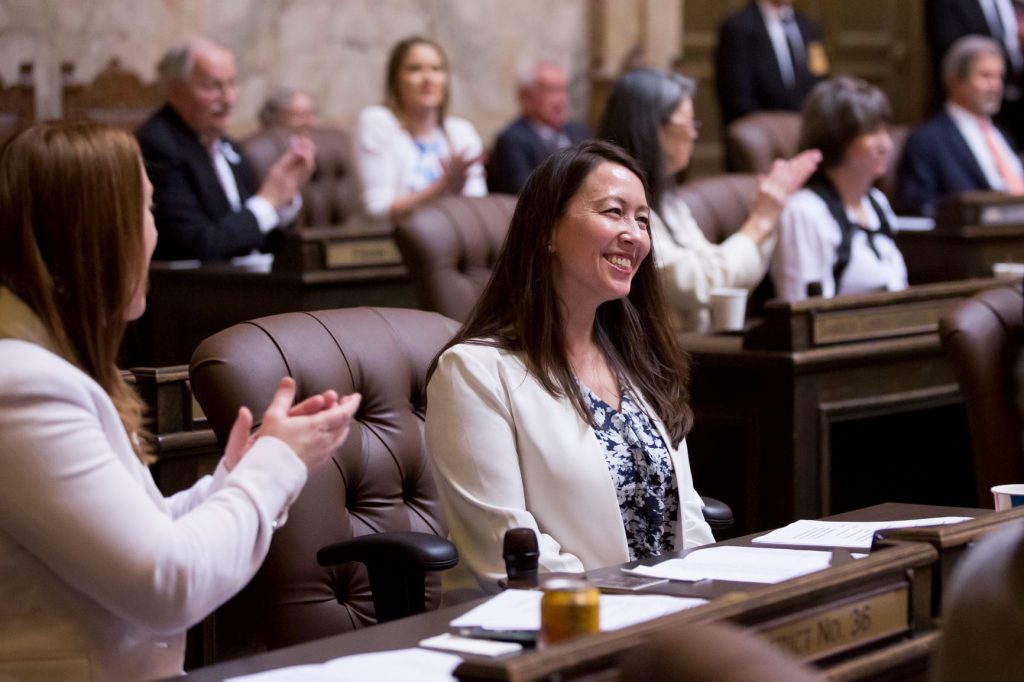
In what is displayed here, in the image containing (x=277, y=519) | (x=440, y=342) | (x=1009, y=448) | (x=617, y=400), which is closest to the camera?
(x=277, y=519)

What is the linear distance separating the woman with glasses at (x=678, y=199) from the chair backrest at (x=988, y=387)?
1101 millimetres

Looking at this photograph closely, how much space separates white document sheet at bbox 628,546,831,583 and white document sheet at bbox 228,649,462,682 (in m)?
0.48

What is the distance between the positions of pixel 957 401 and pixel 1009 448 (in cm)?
121

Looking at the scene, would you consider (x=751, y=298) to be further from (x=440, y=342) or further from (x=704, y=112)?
(x=704, y=112)

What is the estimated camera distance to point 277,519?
2078 millimetres

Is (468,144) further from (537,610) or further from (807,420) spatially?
(537,610)

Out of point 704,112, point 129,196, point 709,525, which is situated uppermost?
point 704,112

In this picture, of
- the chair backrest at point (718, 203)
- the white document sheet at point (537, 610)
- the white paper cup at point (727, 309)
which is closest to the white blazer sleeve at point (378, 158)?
the chair backrest at point (718, 203)

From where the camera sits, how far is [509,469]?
2.62 m

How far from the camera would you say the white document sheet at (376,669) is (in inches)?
69.2

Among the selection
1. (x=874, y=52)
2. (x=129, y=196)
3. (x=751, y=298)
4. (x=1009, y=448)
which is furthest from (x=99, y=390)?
(x=874, y=52)

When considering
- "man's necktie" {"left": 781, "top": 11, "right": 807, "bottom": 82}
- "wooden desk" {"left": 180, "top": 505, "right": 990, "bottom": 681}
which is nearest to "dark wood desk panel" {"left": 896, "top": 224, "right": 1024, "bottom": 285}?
"man's necktie" {"left": 781, "top": 11, "right": 807, "bottom": 82}

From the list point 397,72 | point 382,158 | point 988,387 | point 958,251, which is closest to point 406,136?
point 382,158

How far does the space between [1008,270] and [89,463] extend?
4.14 m
